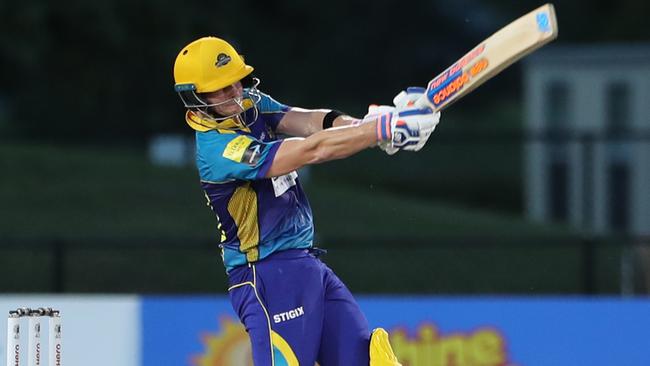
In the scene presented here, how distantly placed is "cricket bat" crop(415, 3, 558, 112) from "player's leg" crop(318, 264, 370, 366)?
3.72 feet

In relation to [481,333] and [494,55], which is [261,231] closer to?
[494,55]

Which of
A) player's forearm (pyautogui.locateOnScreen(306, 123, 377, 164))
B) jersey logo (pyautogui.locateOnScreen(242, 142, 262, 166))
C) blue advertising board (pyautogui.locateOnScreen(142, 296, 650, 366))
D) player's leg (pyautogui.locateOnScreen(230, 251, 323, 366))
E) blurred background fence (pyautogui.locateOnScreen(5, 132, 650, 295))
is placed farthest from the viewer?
blurred background fence (pyautogui.locateOnScreen(5, 132, 650, 295))

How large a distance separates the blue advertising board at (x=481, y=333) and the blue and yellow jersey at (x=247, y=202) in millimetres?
3143

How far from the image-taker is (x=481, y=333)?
10609 mm

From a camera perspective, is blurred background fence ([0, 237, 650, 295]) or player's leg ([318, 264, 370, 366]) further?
blurred background fence ([0, 237, 650, 295])

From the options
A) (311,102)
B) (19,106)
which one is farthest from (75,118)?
(311,102)

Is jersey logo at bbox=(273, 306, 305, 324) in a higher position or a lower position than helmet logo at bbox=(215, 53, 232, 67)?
lower

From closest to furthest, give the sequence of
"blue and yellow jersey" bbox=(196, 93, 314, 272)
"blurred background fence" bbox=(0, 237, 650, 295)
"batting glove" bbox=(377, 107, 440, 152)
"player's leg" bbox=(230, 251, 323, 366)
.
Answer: "batting glove" bbox=(377, 107, 440, 152) < "blue and yellow jersey" bbox=(196, 93, 314, 272) < "player's leg" bbox=(230, 251, 323, 366) < "blurred background fence" bbox=(0, 237, 650, 295)

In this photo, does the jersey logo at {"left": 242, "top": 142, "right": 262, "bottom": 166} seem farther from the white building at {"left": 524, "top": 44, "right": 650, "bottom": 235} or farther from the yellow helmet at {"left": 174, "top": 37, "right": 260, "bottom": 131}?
the white building at {"left": 524, "top": 44, "right": 650, "bottom": 235}

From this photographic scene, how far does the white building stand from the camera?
634 inches

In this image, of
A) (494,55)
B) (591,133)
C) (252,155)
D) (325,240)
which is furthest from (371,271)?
(494,55)

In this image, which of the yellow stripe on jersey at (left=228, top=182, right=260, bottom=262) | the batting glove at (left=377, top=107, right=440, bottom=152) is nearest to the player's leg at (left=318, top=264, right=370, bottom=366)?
the yellow stripe on jersey at (left=228, top=182, right=260, bottom=262)

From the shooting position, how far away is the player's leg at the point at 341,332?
7434mm

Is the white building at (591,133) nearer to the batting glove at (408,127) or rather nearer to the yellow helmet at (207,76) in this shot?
the yellow helmet at (207,76)
